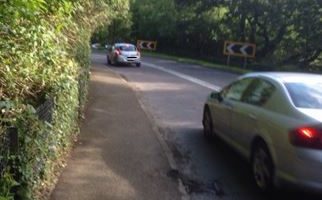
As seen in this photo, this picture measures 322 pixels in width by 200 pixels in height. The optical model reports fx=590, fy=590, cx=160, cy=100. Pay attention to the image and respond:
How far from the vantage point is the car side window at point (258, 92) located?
7859 millimetres

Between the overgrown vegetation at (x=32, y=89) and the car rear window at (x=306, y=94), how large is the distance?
9.84 feet

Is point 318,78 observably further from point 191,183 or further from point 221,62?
point 221,62

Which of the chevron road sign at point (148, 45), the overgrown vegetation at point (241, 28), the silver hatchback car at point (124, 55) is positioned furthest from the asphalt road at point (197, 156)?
the chevron road sign at point (148, 45)

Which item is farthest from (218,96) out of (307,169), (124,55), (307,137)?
(124,55)

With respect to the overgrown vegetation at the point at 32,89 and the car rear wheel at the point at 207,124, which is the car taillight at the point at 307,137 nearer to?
the overgrown vegetation at the point at 32,89

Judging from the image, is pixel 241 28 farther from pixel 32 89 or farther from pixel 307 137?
pixel 307 137

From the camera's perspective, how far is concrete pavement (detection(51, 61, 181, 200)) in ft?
23.5

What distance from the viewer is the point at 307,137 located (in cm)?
643

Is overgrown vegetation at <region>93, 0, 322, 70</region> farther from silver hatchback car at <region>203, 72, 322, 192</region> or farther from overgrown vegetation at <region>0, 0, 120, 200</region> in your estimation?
overgrown vegetation at <region>0, 0, 120, 200</region>

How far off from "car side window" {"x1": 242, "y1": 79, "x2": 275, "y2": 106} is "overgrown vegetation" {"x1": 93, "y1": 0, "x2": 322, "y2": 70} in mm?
25212

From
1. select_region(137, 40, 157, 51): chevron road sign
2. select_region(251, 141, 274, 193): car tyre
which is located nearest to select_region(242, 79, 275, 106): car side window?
select_region(251, 141, 274, 193): car tyre

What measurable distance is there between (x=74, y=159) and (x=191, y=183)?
1.94 m

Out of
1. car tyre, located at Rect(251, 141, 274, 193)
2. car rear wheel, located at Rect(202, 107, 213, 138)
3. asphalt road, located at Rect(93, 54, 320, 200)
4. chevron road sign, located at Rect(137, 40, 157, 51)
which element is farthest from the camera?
chevron road sign, located at Rect(137, 40, 157, 51)

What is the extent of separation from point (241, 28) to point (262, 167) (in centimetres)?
4158
